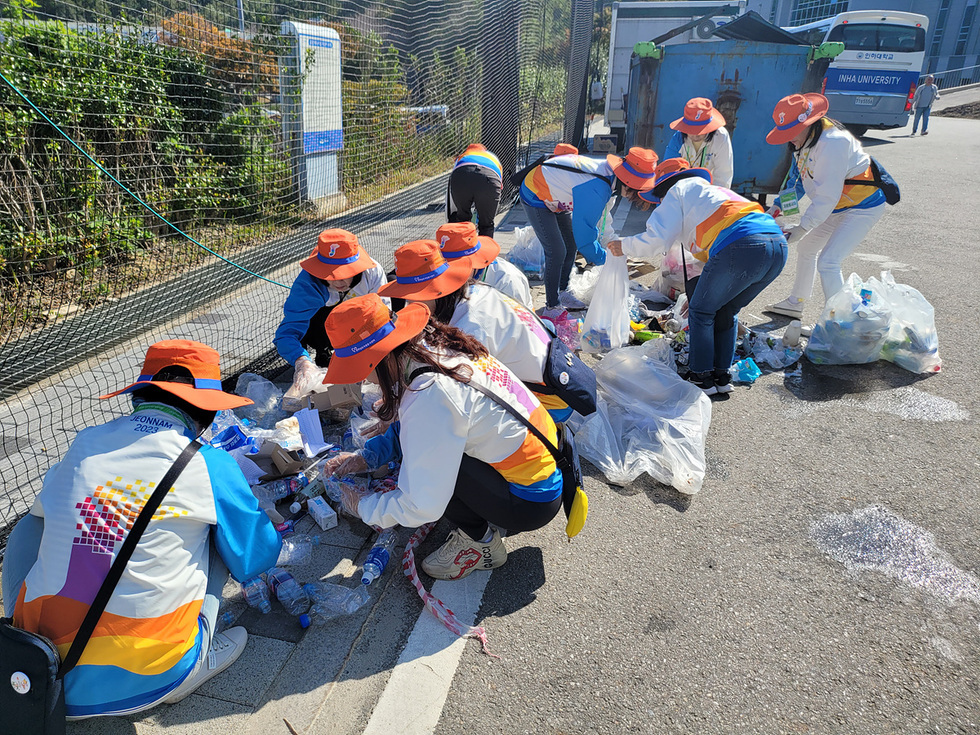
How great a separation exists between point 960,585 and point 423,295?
250 cm

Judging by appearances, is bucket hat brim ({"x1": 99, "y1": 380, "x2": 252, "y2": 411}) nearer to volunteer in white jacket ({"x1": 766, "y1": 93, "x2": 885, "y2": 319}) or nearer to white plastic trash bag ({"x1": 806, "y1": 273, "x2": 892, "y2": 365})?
white plastic trash bag ({"x1": 806, "y1": 273, "x2": 892, "y2": 365})

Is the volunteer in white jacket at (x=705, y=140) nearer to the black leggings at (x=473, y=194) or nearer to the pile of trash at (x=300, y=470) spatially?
the black leggings at (x=473, y=194)

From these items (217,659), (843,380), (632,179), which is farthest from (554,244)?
(217,659)

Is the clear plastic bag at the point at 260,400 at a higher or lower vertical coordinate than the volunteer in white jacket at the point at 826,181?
lower

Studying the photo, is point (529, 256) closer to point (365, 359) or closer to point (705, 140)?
point (705, 140)

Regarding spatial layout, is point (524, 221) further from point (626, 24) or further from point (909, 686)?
point (626, 24)

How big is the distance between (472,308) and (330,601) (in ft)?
4.28

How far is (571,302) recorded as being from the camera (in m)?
5.52

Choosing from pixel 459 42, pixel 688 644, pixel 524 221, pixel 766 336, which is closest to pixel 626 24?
pixel 459 42

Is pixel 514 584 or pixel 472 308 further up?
pixel 472 308

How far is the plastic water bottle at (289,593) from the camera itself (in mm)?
2412

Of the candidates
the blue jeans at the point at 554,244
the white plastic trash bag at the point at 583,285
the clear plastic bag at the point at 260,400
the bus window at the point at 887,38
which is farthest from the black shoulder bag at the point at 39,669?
the bus window at the point at 887,38

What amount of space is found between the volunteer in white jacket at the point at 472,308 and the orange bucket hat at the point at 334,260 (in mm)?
741

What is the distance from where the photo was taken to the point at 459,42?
8.31 metres
